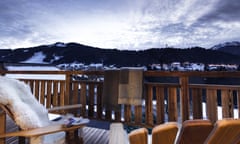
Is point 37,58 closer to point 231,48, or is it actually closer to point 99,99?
point 99,99

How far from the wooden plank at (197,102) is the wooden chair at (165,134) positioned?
8.24 feet

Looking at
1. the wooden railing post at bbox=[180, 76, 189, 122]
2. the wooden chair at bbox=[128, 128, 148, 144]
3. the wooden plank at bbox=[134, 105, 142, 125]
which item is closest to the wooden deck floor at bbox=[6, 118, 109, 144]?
the wooden plank at bbox=[134, 105, 142, 125]

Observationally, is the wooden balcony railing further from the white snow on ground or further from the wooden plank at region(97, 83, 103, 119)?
→ the white snow on ground

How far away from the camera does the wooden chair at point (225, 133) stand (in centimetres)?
38

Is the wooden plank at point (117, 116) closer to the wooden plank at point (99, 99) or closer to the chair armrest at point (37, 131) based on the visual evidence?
the wooden plank at point (99, 99)

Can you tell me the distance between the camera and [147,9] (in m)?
4.98

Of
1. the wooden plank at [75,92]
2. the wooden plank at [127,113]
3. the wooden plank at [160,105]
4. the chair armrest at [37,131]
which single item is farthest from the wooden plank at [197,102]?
the wooden plank at [75,92]

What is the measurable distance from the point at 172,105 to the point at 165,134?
2.56 meters

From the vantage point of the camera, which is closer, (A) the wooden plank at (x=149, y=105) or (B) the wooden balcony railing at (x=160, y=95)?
(B) the wooden balcony railing at (x=160, y=95)

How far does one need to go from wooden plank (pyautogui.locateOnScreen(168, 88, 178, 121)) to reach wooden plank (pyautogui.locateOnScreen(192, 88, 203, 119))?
11.0 inches

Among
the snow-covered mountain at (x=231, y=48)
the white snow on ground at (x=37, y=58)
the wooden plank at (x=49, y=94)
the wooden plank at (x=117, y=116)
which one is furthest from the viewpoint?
the white snow on ground at (x=37, y=58)

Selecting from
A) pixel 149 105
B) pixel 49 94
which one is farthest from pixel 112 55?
pixel 149 105

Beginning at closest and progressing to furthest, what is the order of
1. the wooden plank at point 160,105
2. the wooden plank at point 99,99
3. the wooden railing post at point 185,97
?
the wooden railing post at point 185,97 → the wooden plank at point 160,105 → the wooden plank at point 99,99

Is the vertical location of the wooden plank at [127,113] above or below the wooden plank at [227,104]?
below
